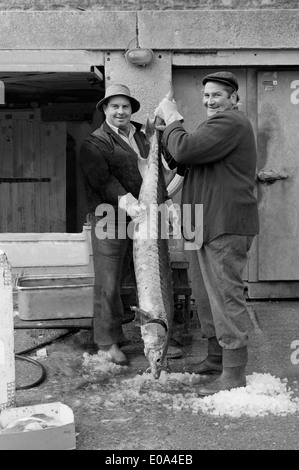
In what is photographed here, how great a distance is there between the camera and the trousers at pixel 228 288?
4.57m

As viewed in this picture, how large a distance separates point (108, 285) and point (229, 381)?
1368 millimetres

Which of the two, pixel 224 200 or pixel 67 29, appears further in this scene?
pixel 67 29

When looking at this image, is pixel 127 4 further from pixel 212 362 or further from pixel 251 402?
pixel 251 402

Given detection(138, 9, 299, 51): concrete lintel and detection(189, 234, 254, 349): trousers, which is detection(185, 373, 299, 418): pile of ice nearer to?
detection(189, 234, 254, 349): trousers

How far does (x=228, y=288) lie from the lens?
4.57 metres

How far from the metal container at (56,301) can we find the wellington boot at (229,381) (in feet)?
4.67

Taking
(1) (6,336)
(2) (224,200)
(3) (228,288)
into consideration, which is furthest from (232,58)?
(1) (6,336)

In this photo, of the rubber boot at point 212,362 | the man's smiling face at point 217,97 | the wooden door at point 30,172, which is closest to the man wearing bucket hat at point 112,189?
the rubber boot at point 212,362

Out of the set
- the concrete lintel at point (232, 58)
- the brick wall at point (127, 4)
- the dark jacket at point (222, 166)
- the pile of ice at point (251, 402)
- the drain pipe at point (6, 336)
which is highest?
Result: the brick wall at point (127, 4)

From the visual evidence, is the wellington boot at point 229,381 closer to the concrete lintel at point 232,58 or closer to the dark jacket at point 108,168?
the dark jacket at point 108,168

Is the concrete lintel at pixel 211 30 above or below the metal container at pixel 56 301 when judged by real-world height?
Result: above

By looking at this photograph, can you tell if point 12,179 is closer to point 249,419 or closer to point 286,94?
point 286,94

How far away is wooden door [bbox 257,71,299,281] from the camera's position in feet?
24.6
